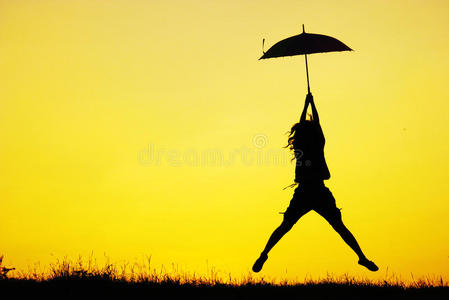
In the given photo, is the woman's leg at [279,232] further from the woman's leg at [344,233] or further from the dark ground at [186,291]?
the woman's leg at [344,233]

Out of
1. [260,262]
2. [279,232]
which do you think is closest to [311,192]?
[279,232]

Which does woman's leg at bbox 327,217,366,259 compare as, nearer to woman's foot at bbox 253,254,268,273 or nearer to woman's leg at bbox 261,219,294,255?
woman's leg at bbox 261,219,294,255

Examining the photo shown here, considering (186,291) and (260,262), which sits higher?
(260,262)

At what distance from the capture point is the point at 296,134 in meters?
9.97

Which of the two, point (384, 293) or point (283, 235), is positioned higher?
point (283, 235)

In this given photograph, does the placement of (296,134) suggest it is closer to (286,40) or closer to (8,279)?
(286,40)

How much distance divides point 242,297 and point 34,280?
11.4ft

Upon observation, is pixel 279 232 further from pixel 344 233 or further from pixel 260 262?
pixel 344 233

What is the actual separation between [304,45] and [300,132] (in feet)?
5.97

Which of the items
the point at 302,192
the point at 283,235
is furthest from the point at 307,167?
the point at 283,235

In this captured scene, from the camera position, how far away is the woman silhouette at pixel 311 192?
32.0 ft

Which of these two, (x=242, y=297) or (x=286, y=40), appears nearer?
(x=242, y=297)

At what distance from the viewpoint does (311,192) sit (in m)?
9.76

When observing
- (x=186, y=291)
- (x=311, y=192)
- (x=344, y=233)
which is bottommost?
(x=186, y=291)
